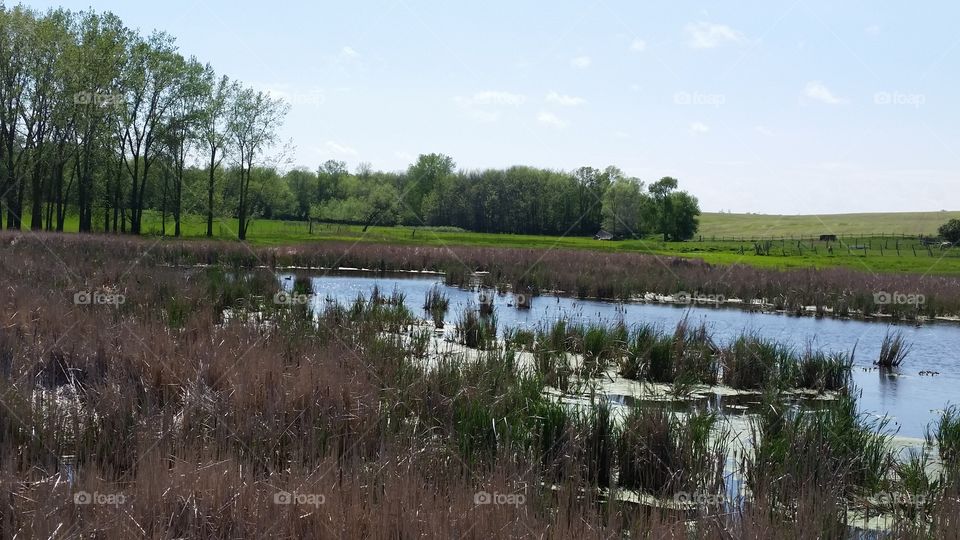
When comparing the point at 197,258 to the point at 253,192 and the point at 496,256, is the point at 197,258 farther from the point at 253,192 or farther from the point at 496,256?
the point at 253,192

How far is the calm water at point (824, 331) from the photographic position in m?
12.1

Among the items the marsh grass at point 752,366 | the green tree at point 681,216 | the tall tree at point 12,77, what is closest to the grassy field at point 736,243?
the tall tree at point 12,77

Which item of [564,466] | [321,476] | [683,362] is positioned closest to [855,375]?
[683,362]

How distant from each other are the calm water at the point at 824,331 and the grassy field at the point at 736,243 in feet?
65.3

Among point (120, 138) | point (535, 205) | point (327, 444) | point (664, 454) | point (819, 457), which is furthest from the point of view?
point (535, 205)

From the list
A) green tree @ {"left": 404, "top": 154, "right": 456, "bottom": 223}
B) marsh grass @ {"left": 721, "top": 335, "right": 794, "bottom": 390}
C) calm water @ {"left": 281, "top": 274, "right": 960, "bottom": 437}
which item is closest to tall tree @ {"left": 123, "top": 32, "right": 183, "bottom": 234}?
calm water @ {"left": 281, "top": 274, "right": 960, "bottom": 437}

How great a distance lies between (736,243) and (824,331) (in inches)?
2517

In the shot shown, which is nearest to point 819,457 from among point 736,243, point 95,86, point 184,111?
point 95,86

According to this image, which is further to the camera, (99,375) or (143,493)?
(99,375)

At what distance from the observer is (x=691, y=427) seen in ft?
24.8

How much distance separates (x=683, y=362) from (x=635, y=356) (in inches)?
29.9

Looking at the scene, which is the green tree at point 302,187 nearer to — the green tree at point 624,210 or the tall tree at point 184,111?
the green tree at point 624,210

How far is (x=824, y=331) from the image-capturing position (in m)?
20.5

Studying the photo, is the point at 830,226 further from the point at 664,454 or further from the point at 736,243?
the point at 664,454
